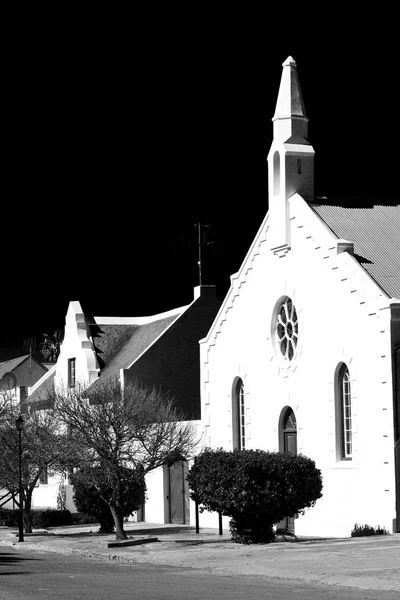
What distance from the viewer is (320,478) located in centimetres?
2950

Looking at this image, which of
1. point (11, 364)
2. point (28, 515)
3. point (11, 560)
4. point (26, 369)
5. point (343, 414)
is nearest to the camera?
point (11, 560)

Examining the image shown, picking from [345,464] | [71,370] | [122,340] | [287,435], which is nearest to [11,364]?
[71,370]

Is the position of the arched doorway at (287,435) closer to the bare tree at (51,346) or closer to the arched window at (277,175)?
the arched window at (277,175)

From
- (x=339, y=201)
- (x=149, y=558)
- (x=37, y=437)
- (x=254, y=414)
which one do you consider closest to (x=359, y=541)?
(x=149, y=558)

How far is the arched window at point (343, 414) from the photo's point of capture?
3059 cm

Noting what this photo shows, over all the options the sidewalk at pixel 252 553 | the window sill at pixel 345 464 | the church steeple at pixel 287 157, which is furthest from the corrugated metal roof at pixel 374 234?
the sidewalk at pixel 252 553

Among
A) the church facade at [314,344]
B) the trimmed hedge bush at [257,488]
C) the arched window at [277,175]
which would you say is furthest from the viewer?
the arched window at [277,175]

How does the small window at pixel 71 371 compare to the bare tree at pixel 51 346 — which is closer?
the small window at pixel 71 371

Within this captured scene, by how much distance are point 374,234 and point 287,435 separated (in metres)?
6.74

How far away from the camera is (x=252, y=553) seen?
25203 millimetres

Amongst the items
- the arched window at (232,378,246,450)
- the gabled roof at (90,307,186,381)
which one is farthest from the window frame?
the arched window at (232,378,246,450)

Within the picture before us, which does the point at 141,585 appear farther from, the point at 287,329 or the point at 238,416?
the point at 238,416

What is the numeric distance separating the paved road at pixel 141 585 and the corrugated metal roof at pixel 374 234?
10.5m

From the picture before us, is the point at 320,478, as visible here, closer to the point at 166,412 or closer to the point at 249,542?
the point at 249,542
